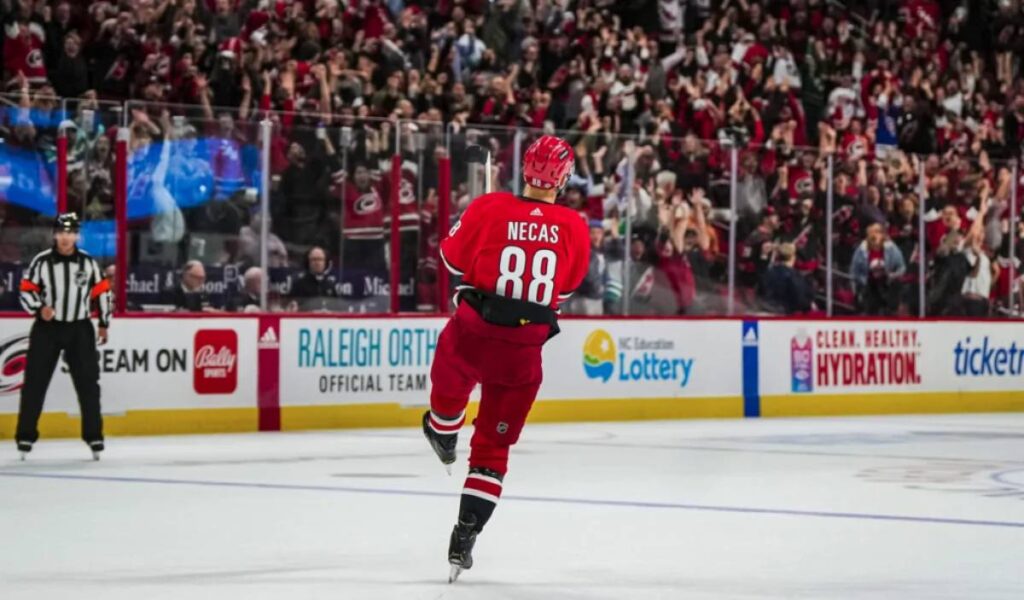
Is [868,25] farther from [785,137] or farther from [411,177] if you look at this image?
[411,177]

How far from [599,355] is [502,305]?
1082 cm

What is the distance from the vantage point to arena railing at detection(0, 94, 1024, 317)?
14281 millimetres

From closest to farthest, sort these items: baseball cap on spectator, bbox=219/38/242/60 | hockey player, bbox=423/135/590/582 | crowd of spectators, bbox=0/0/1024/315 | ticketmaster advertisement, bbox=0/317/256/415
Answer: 1. hockey player, bbox=423/135/590/582
2. ticketmaster advertisement, bbox=0/317/256/415
3. crowd of spectators, bbox=0/0/1024/315
4. baseball cap on spectator, bbox=219/38/242/60

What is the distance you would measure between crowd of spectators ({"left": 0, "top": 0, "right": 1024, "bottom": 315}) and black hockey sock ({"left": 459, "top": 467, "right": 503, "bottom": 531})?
798 cm

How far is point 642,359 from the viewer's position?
711 inches

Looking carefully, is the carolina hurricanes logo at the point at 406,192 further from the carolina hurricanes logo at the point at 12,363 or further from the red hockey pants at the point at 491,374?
the red hockey pants at the point at 491,374

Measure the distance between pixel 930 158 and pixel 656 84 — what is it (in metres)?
4.12

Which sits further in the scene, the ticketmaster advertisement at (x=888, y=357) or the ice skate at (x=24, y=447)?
the ticketmaster advertisement at (x=888, y=357)

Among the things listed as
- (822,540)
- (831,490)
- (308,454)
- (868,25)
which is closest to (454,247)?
(822,540)

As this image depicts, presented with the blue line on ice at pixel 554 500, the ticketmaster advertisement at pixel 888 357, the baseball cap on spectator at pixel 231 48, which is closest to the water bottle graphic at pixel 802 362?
the ticketmaster advertisement at pixel 888 357

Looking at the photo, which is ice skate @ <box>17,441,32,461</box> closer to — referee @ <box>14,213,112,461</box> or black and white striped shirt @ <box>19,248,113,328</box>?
referee @ <box>14,213,112,461</box>

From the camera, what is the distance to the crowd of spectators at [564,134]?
14.9 m

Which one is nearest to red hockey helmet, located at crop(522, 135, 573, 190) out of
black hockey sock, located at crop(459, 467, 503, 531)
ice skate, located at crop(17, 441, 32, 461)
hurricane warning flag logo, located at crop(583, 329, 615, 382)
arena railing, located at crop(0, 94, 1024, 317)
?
black hockey sock, located at crop(459, 467, 503, 531)

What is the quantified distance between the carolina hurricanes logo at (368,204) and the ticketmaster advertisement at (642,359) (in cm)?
242
